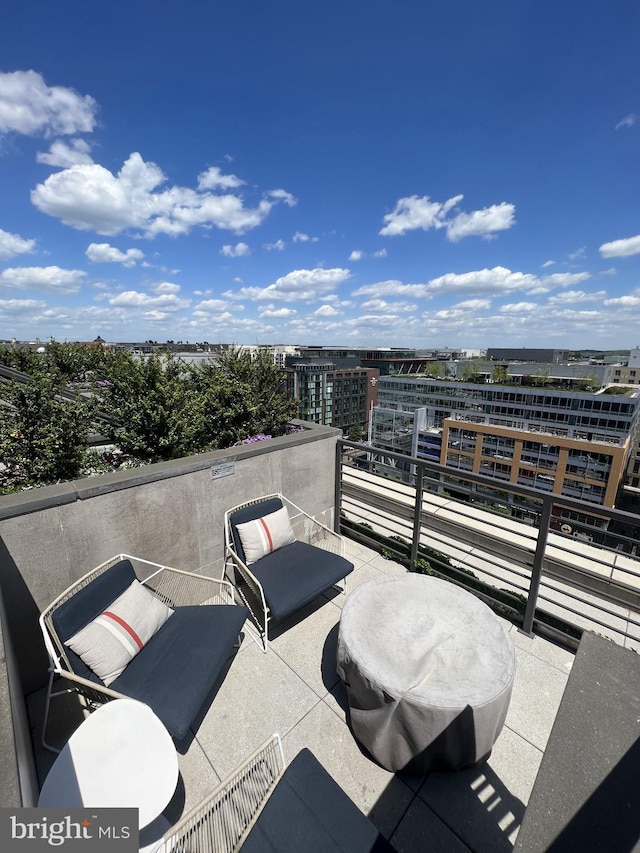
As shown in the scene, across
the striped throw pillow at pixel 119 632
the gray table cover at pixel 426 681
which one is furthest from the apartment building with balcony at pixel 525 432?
the striped throw pillow at pixel 119 632

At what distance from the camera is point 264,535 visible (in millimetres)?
3219

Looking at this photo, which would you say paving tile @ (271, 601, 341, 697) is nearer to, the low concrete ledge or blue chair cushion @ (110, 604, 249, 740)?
blue chair cushion @ (110, 604, 249, 740)

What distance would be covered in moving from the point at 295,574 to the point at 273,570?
217mm

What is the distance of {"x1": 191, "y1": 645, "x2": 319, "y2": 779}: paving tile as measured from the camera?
206 centimetres

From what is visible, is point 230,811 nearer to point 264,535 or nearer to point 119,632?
point 119,632

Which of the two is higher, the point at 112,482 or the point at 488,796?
the point at 112,482

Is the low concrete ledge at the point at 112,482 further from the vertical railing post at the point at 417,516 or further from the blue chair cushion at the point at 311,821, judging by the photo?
the blue chair cushion at the point at 311,821

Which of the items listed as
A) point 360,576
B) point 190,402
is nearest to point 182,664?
point 360,576

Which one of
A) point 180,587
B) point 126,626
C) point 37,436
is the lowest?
point 180,587

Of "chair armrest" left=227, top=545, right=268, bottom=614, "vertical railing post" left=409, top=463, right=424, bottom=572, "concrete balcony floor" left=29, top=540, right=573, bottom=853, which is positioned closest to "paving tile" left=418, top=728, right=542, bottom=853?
"concrete balcony floor" left=29, top=540, right=573, bottom=853

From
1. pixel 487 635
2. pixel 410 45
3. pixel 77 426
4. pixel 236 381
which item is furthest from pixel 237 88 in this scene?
pixel 487 635

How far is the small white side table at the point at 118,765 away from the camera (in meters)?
1.38

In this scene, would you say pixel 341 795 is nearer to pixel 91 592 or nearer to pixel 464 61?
pixel 91 592

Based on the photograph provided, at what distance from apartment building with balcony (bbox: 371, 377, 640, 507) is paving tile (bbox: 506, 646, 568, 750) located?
102ft
